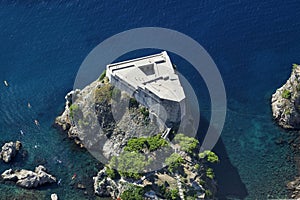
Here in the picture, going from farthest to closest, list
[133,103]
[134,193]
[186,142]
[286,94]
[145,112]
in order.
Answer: [286,94] → [133,103] → [145,112] → [186,142] → [134,193]

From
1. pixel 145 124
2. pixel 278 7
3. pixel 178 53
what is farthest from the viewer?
pixel 278 7

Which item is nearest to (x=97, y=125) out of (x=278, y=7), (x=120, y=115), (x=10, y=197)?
(x=120, y=115)

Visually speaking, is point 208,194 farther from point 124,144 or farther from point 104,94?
point 104,94

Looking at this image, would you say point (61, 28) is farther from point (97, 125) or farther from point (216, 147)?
point (216, 147)

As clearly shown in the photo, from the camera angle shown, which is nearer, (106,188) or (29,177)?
(106,188)

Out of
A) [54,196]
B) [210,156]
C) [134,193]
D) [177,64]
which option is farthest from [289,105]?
[54,196]

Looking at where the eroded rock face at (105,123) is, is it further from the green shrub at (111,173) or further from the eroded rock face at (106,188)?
the eroded rock face at (106,188)

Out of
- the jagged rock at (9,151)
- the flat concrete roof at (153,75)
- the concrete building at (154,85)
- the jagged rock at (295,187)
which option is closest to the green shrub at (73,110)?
the concrete building at (154,85)
